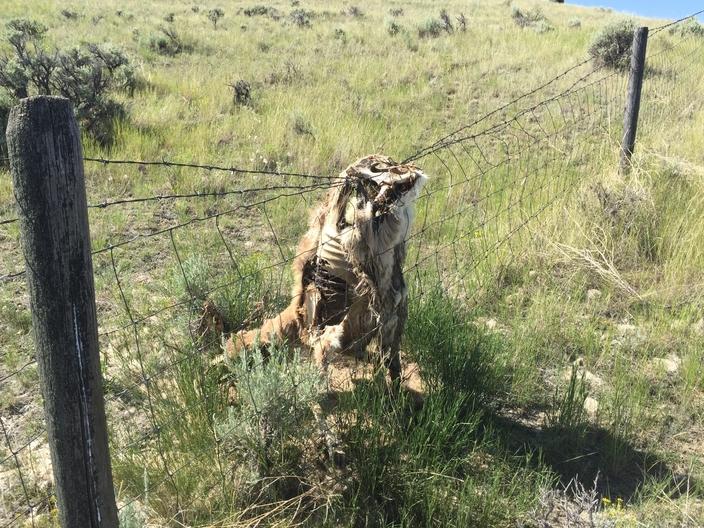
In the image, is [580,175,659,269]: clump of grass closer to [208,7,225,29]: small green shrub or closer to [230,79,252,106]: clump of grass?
[230,79,252,106]: clump of grass

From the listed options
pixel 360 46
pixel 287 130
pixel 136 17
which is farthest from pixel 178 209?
pixel 136 17

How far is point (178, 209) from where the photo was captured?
679 cm

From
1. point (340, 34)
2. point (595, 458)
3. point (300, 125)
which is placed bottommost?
point (595, 458)

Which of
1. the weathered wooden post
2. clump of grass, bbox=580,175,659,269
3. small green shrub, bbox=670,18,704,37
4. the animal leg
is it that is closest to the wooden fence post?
the animal leg

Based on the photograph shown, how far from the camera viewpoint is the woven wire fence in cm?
279

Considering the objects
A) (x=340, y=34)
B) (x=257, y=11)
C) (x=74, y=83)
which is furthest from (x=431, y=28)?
(x=74, y=83)

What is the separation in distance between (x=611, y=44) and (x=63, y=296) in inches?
556

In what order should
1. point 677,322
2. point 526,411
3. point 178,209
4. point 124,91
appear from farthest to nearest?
point 124,91
point 178,209
point 677,322
point 526,411

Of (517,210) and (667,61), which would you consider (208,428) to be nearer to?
(517,210)

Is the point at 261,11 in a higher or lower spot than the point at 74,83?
higher

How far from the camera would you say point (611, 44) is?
13281 millimetres

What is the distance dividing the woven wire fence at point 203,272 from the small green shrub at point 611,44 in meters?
2.90

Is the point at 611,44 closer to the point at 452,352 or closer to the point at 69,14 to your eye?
the point at 452,352

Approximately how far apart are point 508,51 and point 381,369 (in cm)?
1307
